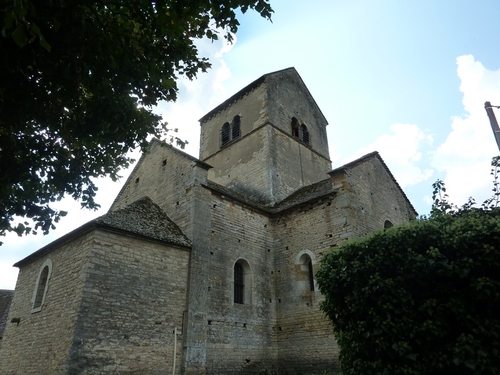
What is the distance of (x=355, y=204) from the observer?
13.9 metres

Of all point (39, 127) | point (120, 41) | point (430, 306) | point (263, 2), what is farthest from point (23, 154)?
point (430, 306)

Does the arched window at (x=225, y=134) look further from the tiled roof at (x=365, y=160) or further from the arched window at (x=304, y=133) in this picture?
the tiled roof at (x=365, y=160)

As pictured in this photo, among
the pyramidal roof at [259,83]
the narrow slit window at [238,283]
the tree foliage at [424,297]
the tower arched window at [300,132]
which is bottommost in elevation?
the tree foliage at [424,297]

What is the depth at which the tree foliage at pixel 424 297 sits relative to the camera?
6484 millimetres

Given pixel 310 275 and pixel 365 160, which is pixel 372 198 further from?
pixel 310 275

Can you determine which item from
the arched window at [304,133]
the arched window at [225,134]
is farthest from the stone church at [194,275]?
the arched window at [225,134]

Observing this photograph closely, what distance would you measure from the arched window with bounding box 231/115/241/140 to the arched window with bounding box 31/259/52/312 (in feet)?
38.7

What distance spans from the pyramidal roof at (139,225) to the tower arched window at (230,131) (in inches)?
330

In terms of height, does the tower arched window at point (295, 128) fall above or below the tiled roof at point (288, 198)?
above

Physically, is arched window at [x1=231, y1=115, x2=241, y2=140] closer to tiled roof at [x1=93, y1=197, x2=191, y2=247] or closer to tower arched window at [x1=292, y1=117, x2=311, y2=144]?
tower arched window at [x1=292, y1=117, x2=311, y2=144]

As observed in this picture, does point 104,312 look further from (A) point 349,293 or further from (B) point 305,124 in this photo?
(B) point 305,124

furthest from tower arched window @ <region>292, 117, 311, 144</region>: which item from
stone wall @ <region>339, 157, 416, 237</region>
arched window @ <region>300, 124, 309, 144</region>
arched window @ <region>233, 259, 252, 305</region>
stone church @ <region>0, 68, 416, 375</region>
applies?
arched window @ <region>233, 259, 252, 305</region>

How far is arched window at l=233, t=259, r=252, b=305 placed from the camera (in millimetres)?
13651

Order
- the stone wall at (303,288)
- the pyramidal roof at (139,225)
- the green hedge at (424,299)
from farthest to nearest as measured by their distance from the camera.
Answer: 1. the stone wall at (303,288)
2. the pyramidal roof at (139,225)
3. the green hedge at (424,299)
